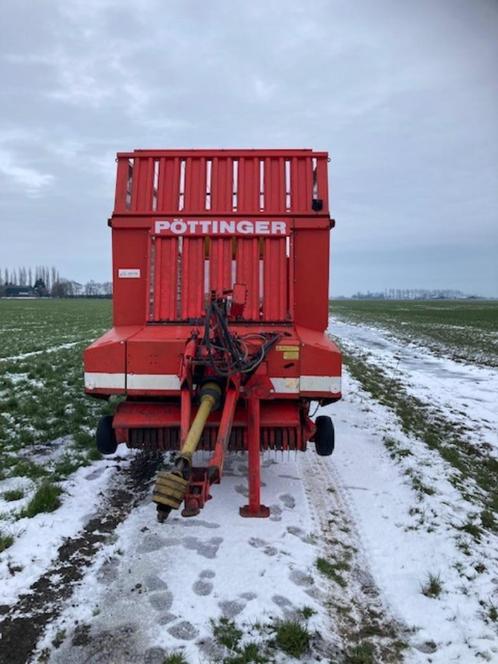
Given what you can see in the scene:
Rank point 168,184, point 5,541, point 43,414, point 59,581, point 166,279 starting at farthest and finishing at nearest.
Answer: point 43,414 < point 168,184 < point 166,279 < point 5,541 < point 59,581

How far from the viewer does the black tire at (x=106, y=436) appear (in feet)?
13.7

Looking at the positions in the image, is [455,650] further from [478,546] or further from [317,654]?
[478,546]

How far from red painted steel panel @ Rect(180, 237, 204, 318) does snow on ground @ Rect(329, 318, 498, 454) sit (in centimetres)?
417

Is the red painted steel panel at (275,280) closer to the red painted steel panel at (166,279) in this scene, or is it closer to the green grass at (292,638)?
the red painted steel panel at (166,279)

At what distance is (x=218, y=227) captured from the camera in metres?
5.02


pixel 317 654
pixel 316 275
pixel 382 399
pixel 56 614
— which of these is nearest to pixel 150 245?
→ pixel 316 275

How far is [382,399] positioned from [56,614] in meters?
6.62

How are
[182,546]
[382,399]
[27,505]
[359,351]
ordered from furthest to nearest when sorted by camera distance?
[359,351]
[382,399]
[27,505]
[182,546]

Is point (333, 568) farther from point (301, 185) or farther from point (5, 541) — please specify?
point (301, 185)

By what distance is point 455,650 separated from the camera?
2627 millimetres

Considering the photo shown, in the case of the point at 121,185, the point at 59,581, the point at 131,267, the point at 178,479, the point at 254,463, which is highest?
the point at 121,185

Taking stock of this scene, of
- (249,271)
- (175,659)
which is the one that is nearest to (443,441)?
(249,271)

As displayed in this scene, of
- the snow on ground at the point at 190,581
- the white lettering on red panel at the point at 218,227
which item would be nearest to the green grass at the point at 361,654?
the snow on ground at the point at 190,581

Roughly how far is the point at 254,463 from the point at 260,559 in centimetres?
71
